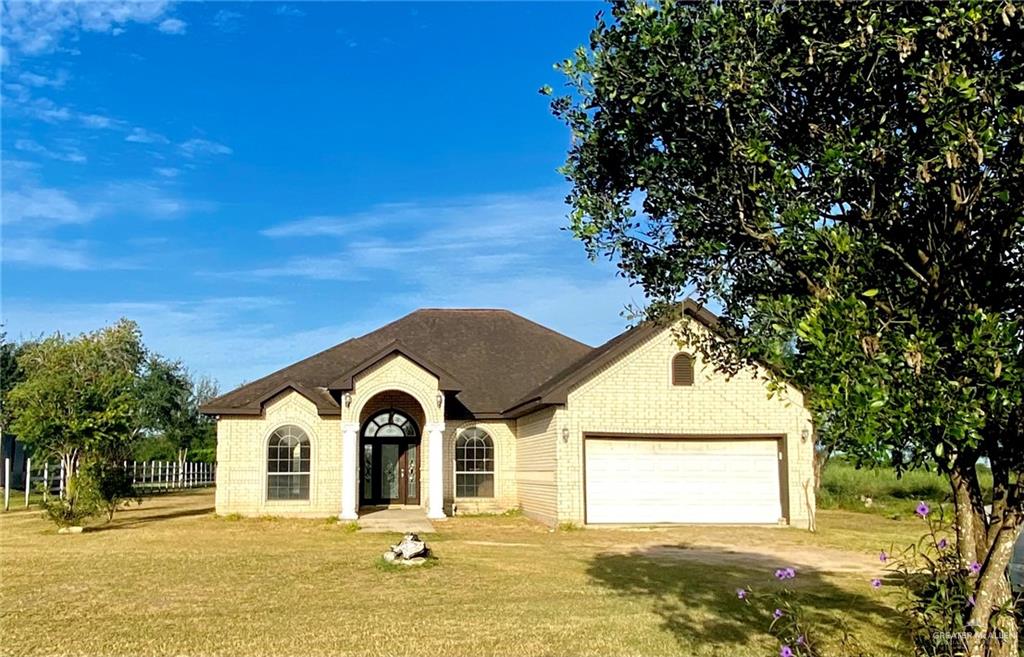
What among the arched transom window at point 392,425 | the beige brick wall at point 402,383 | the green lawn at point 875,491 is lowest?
the green lawn at point 875,491

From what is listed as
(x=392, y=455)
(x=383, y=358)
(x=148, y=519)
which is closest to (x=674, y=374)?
(x=383, y=358)

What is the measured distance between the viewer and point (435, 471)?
2483 centimetres

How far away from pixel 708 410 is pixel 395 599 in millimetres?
14167

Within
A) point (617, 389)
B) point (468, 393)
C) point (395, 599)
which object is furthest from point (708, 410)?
point (395, 599)

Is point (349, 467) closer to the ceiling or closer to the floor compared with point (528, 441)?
closer to the floor

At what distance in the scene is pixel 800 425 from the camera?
79.0ft

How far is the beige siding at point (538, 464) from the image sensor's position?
2319cm

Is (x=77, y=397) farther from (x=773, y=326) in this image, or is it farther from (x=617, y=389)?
(x=773, y=326)

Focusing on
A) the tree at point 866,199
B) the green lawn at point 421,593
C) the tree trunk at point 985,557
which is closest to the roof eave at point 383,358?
the green lawn at point 421,593

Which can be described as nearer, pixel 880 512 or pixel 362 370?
pixel 362 370

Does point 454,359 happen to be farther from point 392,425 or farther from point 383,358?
point 383,358

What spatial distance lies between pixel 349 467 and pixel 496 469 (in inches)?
206

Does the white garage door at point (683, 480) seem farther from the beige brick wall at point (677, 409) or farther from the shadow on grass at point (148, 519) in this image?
the shadow on grass at point (148, 519)

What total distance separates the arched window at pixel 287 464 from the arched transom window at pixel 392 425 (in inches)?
104
